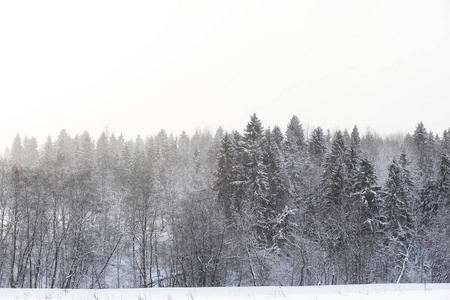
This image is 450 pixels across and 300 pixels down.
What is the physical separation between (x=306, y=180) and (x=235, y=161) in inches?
432

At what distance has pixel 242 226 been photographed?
123 ft

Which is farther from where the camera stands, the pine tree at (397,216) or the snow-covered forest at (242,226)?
the pine tree at (397,216)

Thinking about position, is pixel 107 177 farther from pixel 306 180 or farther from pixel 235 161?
pixel 306 180

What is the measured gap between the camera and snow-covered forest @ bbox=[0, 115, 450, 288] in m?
39.0

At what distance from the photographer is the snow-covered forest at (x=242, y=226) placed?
128 feet

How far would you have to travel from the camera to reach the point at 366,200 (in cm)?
4519

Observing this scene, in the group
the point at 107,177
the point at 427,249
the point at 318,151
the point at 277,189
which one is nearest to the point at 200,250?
the point at 277,189

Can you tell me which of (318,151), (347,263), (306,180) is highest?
(318,151)

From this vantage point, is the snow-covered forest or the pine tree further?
the pine tree

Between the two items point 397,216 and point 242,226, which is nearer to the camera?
point 242,226

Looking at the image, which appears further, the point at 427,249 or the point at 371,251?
the point at 427,249

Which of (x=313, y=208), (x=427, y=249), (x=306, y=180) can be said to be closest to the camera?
(x=427, y=249)

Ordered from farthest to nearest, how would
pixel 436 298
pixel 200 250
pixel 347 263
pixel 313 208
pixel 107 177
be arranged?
pixel 107 177 < pixel 313 208 < pixel 347 263 < pixel 200 250 < pixel 436 298

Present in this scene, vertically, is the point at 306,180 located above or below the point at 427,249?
above
